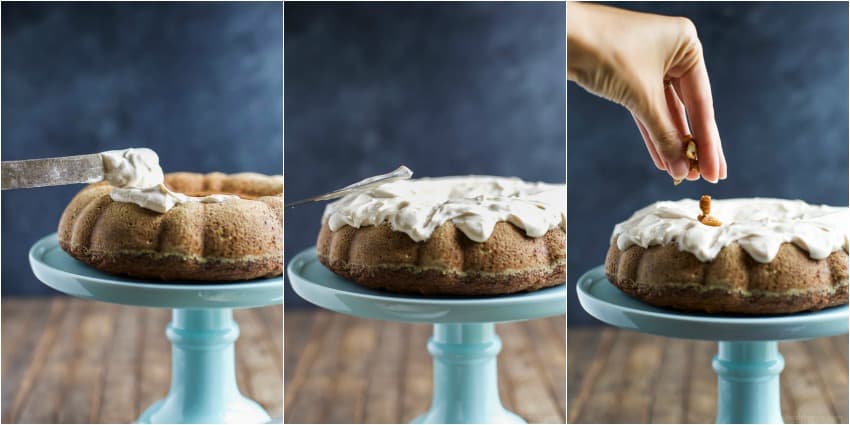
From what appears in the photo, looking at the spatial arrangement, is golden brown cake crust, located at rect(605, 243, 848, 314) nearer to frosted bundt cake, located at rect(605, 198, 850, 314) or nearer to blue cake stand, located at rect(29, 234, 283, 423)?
frosted bundt cake, located at rect(605, 198, 850, 314)

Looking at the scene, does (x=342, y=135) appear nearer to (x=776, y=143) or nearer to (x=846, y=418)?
(x=776, y=143)

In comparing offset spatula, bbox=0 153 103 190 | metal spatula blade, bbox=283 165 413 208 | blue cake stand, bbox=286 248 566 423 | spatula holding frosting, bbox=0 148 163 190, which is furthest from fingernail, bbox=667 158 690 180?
offset spatula, bbox=0 153 103 190

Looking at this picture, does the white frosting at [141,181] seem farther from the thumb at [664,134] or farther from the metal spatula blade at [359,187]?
the thumb at [664,134]

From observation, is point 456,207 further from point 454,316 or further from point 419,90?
point 419,90

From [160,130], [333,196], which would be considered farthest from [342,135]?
[160,130]

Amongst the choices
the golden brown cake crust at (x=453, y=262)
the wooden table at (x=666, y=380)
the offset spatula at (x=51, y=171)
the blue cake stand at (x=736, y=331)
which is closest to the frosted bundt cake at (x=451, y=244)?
the golden brown cake crust at (x=453, y=262)

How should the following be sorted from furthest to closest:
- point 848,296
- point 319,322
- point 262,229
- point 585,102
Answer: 1. point 319,322
2. point 585,102
3. point 262,229
4. point 848,296
